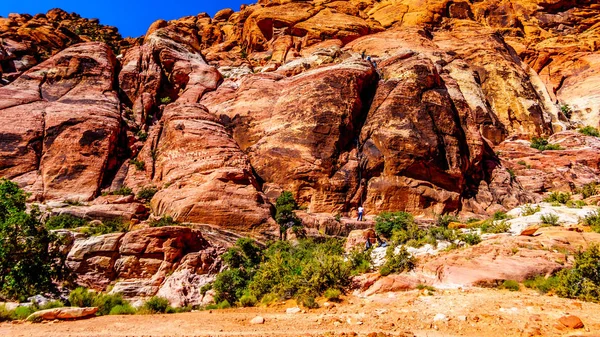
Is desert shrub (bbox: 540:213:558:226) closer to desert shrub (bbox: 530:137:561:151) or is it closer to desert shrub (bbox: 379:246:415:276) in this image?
desert shrub (bbox: 379:246:415:276)

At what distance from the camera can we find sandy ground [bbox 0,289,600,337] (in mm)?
7656

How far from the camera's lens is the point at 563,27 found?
60.5 m

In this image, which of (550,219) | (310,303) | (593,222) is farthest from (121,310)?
(593,222)

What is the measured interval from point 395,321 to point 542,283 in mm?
5330

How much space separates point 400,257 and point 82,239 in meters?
14.7

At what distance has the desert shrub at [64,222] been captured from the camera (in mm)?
19319

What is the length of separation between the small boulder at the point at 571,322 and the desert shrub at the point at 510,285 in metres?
3.09

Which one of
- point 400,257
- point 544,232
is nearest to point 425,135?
point 544,232

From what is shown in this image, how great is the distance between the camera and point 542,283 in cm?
1042

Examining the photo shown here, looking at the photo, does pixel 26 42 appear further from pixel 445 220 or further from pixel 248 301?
pixel 445 220

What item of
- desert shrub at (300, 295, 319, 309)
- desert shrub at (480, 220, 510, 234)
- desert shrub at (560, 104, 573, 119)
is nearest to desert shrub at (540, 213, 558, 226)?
desert shrub at (480, 220, 510, 234)

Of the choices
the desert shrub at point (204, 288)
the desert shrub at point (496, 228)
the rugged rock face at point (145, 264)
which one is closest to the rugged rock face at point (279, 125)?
the rugged rock face at point (145, 264)

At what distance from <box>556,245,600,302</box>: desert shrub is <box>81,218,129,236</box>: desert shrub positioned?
19.3m

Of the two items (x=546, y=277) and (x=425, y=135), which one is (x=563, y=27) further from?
(x=546, y=277)
